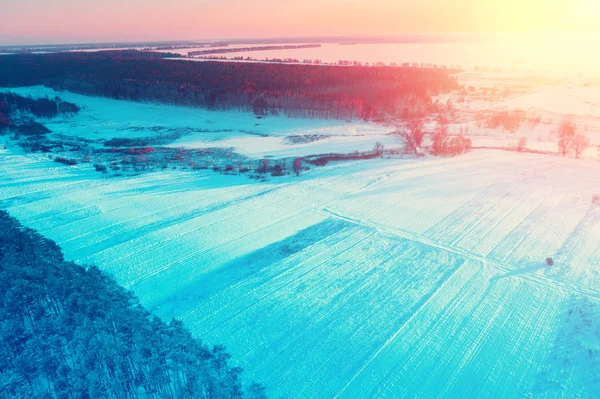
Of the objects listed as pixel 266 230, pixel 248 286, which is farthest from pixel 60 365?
pixel 266 230

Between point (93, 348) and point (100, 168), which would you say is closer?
point (93, 348)

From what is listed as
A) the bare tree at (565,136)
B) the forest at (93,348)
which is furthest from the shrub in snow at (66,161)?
the bare tree at (565,136)

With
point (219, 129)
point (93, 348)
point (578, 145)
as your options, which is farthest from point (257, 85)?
point (93, 348)

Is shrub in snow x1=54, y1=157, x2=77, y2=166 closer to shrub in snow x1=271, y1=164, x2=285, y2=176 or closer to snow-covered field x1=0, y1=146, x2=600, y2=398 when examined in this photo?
snow-covered field x1=0, y1=146, x2=600, y2=398

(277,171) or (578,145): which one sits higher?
(578,145)

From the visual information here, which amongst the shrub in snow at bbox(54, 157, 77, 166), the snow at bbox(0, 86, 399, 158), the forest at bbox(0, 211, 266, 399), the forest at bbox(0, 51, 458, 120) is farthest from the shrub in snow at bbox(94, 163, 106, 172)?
the forest at bbox(0, 51, 458, 120)

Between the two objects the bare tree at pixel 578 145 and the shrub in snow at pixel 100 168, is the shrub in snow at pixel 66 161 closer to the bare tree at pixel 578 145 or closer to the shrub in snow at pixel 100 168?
the shrub in snow at pixel 100 168

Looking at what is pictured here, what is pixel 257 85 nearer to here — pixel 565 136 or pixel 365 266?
pixel 565 136
